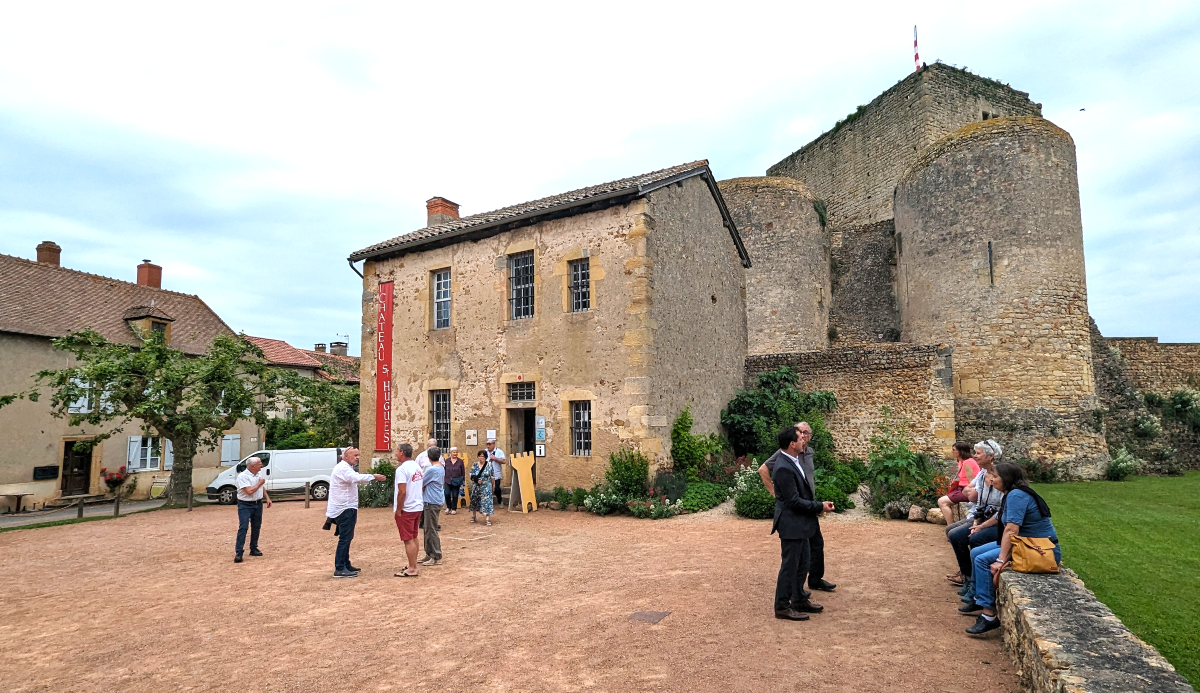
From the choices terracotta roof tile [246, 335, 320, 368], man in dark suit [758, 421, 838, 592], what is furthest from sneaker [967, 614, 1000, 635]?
terracotta roof tile [246, 335, 320, 368]

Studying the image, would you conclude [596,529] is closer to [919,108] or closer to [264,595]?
[264,595]

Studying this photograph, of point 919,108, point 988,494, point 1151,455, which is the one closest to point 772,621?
point 988,494

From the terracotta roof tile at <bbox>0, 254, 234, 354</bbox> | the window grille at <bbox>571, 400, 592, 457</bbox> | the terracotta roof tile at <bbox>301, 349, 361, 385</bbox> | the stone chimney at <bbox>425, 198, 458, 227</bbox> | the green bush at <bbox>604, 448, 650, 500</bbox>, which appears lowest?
the green bush at <bbox>604, 448, 650, 500</bbox>

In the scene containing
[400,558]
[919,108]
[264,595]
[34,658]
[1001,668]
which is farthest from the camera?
[919,108]

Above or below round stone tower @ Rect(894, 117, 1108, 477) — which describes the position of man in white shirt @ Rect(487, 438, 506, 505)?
below

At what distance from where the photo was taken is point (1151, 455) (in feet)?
58.0

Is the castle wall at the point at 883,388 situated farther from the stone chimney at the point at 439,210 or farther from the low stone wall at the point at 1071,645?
the low stone wall at the point at 1071,645

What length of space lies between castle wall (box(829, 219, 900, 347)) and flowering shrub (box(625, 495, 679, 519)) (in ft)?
41.1

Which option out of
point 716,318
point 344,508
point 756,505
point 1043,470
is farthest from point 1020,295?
point 344,508

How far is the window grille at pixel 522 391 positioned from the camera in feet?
44.5

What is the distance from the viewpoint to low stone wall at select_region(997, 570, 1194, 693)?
107 inches

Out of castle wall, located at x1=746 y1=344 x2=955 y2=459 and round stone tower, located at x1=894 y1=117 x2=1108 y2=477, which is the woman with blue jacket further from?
round stone tower, located at x1=894 y1=117 x2=1108 y2=477

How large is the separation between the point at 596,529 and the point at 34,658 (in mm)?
→ 7018

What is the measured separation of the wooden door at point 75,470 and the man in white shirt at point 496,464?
1556 centimetres
